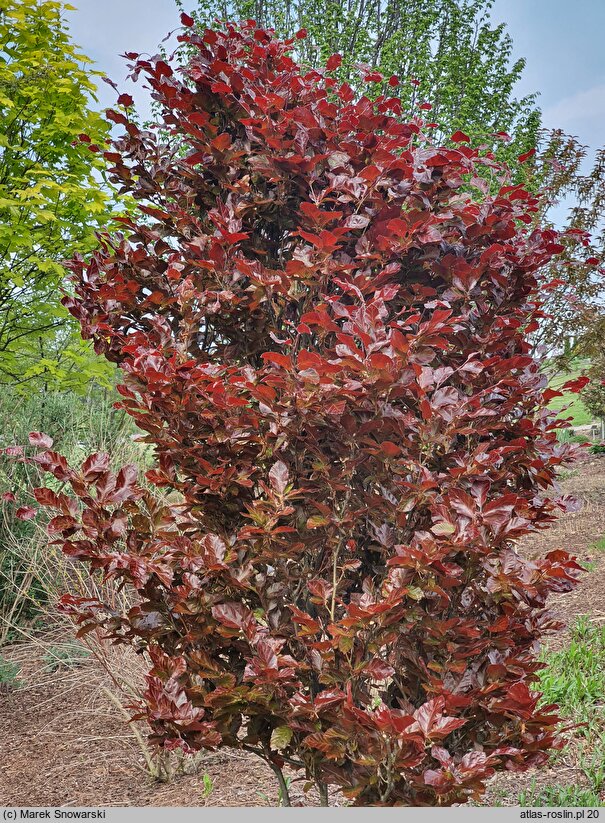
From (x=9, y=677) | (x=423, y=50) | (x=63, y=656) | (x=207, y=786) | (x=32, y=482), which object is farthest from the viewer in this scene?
(x=423, y=50)

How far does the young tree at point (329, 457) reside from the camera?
1.85 m

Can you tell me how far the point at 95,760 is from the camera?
3.80 m

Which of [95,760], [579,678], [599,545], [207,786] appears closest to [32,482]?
[95,760]

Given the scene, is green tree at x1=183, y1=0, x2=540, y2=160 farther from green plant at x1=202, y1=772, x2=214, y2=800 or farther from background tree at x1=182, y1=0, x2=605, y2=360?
green plant at x1=202, y1=772, x2=214, y2=800

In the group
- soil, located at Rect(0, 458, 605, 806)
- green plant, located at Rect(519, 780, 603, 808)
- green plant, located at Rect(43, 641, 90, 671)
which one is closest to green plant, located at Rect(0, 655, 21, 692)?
soil, located at Rect(0, 458, 605, 806)

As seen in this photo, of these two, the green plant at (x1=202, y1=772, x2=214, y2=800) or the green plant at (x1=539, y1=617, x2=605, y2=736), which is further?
the green plant at (x1=539, y1=617, x2=605, y2=736)

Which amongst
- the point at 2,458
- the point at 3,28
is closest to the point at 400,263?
the point at 2,458

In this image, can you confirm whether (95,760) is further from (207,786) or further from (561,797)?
(561,797)

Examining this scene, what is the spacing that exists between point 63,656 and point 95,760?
1.42 m

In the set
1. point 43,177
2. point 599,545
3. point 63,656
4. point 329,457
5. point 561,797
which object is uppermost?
point 43,177

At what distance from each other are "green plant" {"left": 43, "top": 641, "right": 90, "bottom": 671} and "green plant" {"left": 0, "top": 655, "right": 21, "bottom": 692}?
0.21 m

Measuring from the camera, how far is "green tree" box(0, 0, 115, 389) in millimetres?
6043

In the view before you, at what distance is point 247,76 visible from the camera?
2.35m

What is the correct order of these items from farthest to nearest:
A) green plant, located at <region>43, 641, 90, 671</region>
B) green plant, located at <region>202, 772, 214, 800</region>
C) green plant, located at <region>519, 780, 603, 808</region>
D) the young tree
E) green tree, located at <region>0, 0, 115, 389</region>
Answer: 1. green tree, located at <region>0, 0, 115, 389</region>
2. green plant, located at <region>43, 641, 90, 671</region>
3. green plant, located at <region>202, 772, 214, 800</region>
4. green plant, located at <region>519, 780, 603, 808</region>
5. the young tree
